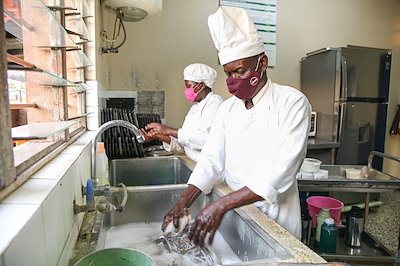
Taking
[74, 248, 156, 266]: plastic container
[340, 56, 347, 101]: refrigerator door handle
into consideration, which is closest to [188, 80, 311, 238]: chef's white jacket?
[74, 248, 156, 266]: plastic container

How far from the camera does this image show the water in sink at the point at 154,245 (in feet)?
3.26

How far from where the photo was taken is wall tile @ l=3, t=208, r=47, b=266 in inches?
14.4

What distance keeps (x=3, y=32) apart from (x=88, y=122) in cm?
138

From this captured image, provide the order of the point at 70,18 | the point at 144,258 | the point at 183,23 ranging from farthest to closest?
1. the point at 183,23
2. the point at 70,18
3. the point at 144,258

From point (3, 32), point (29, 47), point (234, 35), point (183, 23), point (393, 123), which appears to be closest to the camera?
point (3, 32)

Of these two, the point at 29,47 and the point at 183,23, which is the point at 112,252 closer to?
the point at 29,47

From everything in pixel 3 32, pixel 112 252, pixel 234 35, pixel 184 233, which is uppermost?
pixel 234 35

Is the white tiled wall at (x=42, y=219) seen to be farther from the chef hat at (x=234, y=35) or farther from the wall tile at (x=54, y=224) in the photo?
the chef hat at (x=234, y=35)

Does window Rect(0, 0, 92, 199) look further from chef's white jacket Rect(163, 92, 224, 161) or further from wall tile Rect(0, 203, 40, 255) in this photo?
chef's white jacket Rect(163, 92, 224, 161)

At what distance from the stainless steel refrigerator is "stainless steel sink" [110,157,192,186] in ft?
6.16

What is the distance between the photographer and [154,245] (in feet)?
3.60

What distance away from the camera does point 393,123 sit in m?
3.75

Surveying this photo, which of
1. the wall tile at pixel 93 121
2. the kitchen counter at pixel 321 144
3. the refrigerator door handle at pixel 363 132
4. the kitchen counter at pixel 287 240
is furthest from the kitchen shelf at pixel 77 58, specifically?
the refrigerator door handle at pixel 363 132

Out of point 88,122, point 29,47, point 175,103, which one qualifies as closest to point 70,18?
point 29,47
